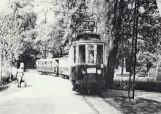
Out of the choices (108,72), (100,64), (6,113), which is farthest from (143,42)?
(6,113)

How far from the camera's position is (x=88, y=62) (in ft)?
55.6

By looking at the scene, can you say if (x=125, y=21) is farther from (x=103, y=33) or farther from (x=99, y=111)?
(x=99, y=111)

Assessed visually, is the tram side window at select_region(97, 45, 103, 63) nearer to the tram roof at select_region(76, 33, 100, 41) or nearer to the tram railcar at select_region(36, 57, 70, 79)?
the tram roof at select_region(76, 33, 100, 41)

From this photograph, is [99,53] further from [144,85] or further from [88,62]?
[144,85]

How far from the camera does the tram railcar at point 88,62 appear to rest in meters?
16.7

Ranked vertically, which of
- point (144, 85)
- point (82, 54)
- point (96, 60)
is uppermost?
point (82, 54)

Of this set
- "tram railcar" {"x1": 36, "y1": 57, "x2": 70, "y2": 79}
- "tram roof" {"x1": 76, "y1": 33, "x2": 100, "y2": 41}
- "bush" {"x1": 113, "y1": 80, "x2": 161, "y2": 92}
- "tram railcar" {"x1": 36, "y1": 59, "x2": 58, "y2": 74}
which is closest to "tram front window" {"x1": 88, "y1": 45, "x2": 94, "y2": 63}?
"tram roof" {"x1": 76, "y1": 33, "x2": 100, "y2": 41}

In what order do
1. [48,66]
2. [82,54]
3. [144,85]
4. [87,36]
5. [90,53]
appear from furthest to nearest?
[48,66], [144,85], [87,36], [90,53], [82,54]

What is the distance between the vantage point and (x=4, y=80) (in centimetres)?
2420

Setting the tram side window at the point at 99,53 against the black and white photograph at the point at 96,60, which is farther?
the tram side window at the point at 99,53

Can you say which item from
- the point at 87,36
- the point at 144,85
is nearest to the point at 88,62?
the point at 87,36

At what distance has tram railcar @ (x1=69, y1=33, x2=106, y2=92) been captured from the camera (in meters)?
16.7

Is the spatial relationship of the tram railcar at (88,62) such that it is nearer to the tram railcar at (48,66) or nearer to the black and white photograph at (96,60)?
the black and white photograph at (96,60)

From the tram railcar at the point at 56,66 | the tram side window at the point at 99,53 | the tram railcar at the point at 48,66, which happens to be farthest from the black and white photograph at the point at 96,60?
the tram railcar at the point at 48,66
